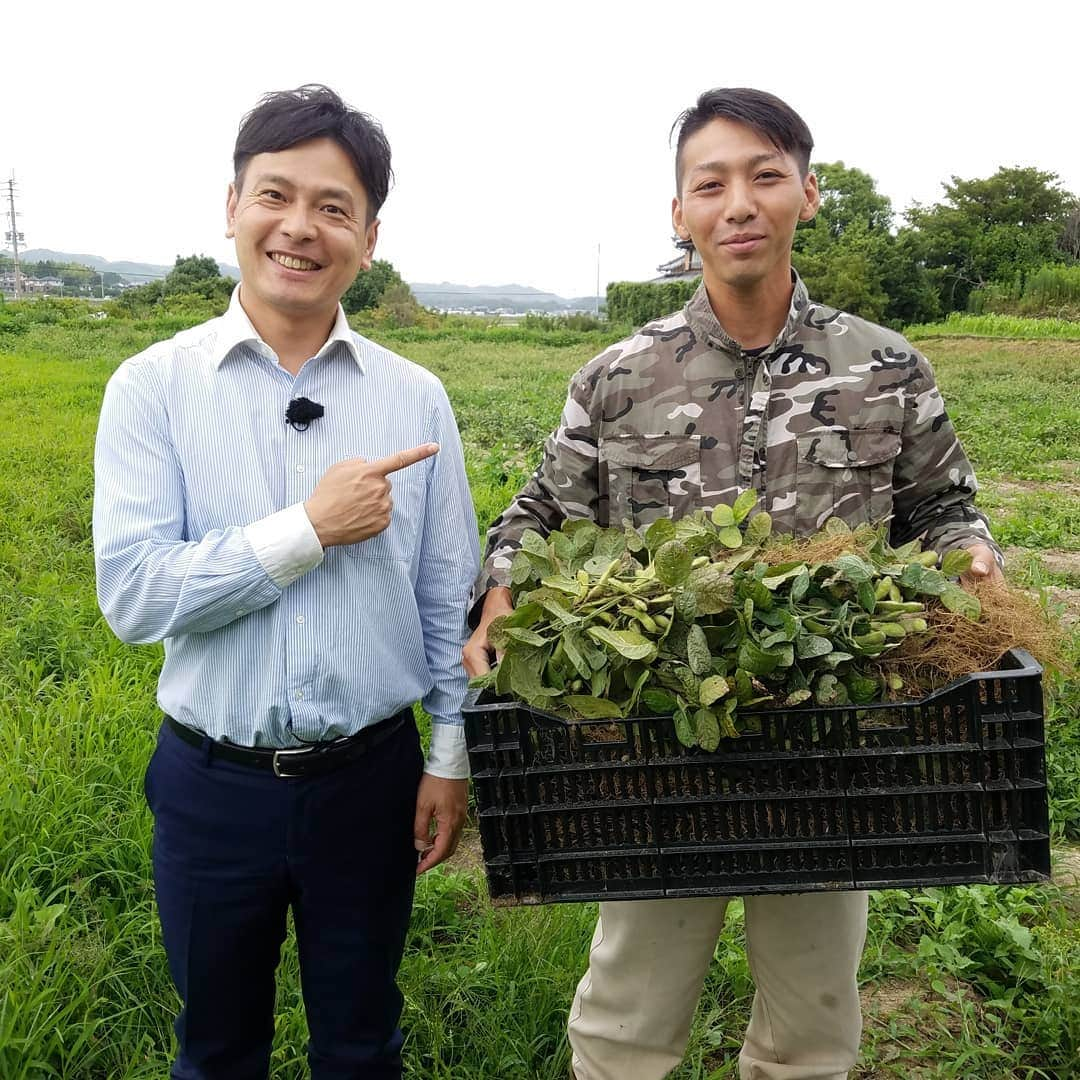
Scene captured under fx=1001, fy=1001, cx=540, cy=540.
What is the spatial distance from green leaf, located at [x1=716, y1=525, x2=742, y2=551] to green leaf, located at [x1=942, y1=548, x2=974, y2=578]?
0.32 m

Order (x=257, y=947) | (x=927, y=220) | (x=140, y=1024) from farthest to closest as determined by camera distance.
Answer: (x=927, y=220)
(x=140, y=1024)
(x=257, y=947)

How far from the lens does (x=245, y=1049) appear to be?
5.69 ft

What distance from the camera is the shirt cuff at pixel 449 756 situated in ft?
5.90

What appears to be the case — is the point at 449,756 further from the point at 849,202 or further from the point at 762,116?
the point at 849,202

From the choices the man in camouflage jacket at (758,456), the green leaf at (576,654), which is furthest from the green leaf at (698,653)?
the man in camouflage jacket at (758,456)

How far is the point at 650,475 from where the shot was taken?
1.91 meters

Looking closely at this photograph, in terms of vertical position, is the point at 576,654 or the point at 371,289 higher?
the point at 371,289

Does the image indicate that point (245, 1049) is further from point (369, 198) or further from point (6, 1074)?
point (369, 198)

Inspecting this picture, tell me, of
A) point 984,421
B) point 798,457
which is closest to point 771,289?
point 798,457

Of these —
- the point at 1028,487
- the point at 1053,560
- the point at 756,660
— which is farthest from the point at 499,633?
the point at 1028,487

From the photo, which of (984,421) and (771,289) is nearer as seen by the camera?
(771,289)

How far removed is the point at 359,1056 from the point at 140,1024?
702 mm

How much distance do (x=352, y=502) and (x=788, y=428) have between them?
2.73ft

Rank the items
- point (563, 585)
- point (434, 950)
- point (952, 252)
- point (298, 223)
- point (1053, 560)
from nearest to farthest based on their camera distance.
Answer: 1. point (563, 585)
2. point (298, 223)
3. point (434, 950)
4. point (1053, 560)
5. point (952, 252)
